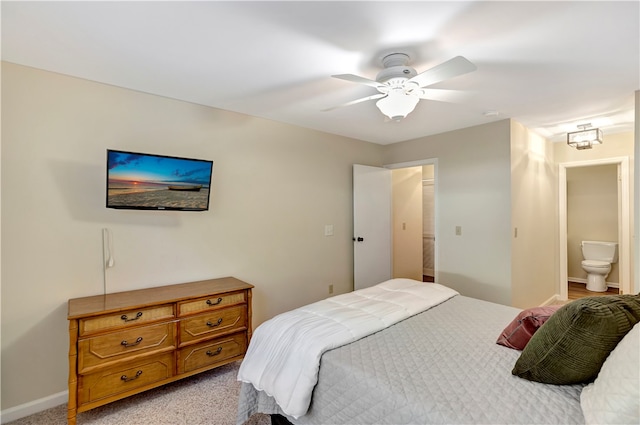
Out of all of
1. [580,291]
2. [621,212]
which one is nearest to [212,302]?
[621,212]

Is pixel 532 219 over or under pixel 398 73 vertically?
under

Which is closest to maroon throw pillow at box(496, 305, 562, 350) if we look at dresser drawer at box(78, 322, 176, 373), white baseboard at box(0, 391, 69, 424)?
dresser drawer at box(78, 322, 176, 373)

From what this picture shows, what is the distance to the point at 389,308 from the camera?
216cm

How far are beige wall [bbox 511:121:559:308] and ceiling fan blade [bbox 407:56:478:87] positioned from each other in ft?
6.81

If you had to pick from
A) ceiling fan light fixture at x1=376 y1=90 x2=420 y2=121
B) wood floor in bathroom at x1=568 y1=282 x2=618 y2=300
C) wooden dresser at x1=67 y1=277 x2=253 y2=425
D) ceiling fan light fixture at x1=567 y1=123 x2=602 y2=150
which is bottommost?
wood floor in bathroom at x1=568 y1=282 x2=618 y2=300

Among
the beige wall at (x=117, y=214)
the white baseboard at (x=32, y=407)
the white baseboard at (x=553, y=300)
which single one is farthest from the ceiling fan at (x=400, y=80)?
the white baseboard at (x=553, y=300)

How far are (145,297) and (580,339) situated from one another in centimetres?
261

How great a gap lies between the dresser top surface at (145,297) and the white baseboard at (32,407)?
0.72 meters

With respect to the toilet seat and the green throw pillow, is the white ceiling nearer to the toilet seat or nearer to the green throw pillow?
the green throw pillow

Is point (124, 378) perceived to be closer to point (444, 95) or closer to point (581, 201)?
point (444, 95)

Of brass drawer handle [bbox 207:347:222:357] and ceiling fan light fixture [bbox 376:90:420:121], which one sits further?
brass drawer handle [bbox 207:347:222:357]

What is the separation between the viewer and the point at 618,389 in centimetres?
98

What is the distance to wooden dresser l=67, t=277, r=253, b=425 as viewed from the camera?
198cm

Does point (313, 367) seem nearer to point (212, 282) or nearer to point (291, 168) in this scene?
point (212, 282)
